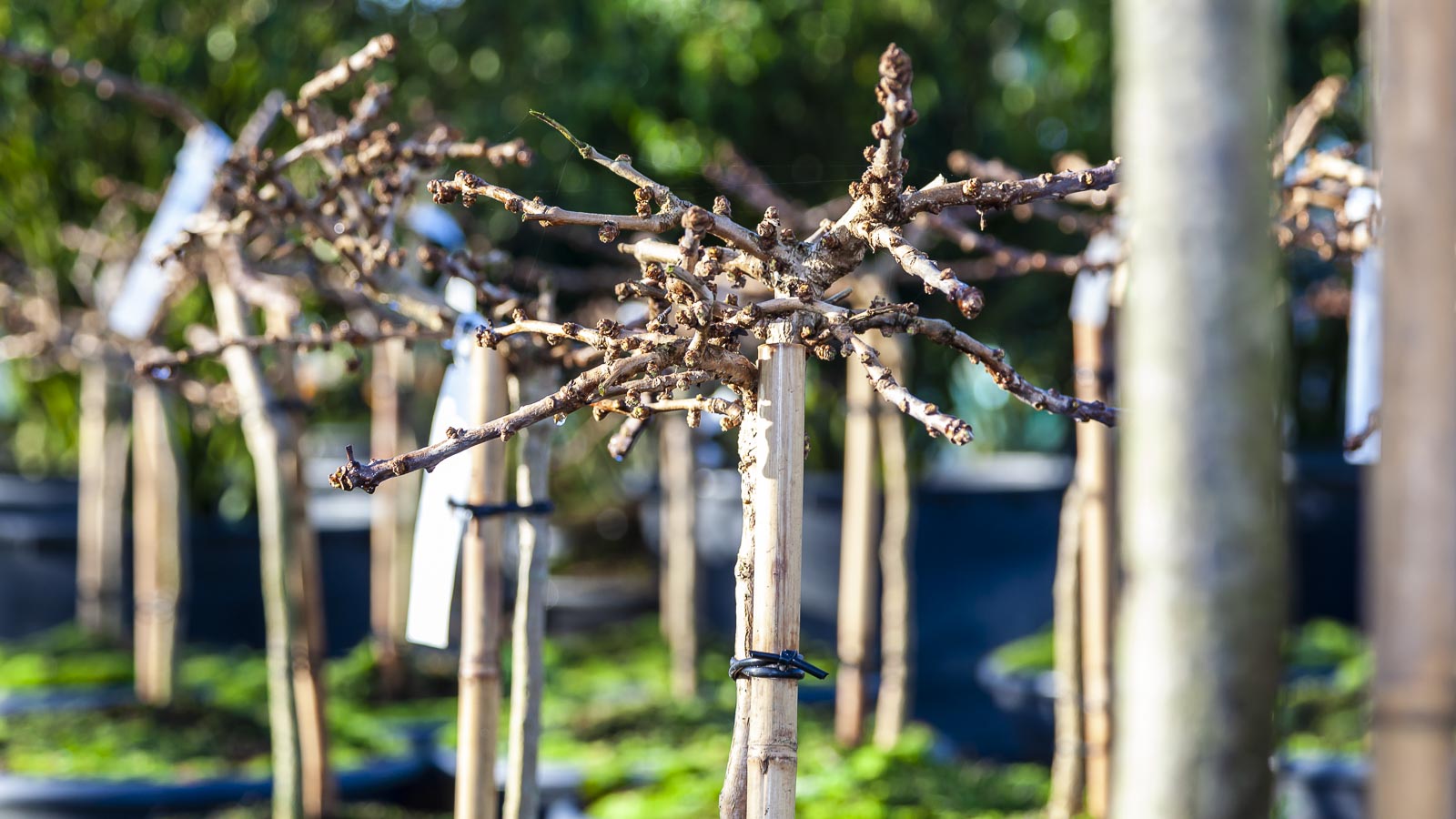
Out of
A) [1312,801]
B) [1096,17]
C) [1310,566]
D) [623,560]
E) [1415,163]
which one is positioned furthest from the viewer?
[623,560]

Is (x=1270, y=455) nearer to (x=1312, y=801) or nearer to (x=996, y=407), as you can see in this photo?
(x=1312, y=801)

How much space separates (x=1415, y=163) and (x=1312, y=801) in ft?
8.35

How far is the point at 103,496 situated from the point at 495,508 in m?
3.04

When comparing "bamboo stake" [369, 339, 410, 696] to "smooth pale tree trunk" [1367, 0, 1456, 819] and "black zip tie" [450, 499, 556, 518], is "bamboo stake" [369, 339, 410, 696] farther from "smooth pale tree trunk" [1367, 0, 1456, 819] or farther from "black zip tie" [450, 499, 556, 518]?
"smooth pale tree trunk" [1367, 0, 1456, 819]

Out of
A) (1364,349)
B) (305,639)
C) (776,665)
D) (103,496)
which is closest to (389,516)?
(103,496)

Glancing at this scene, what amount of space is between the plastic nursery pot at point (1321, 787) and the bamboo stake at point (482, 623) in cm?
183

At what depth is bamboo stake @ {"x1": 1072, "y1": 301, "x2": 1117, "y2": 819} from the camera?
8.27ft

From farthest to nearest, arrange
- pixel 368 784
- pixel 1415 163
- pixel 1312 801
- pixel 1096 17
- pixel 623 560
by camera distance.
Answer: pixel 623 560 < pixel 1096 17 < pixel 368 784 < pixel 1312 801 < pixel 1415 163

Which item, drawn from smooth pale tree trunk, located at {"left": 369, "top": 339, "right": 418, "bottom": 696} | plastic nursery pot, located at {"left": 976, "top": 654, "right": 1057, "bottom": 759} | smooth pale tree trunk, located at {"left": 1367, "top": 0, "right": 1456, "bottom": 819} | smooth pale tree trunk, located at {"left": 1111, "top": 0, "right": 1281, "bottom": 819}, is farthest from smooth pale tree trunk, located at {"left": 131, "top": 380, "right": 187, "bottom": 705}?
smooth pale tree trunk, located at {"left": 1367, "top": 0, "right": 1456, "bottom": 819}

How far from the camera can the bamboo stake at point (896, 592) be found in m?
3.32

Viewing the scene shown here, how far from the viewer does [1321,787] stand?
9.61 feet

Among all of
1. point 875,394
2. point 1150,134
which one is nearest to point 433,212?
point 875,394

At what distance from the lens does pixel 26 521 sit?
5016 mm

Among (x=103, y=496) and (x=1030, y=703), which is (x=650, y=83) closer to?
(x=103, y=496)
